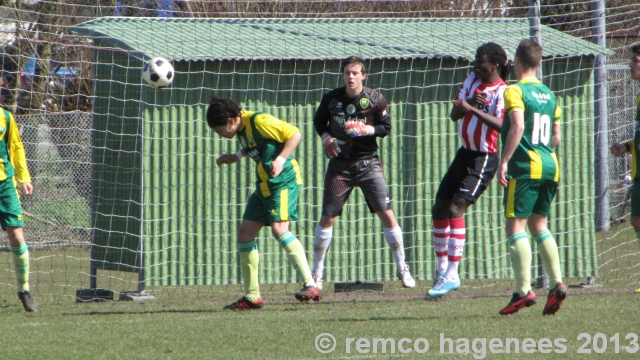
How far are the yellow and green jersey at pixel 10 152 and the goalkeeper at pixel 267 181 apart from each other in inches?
71.4

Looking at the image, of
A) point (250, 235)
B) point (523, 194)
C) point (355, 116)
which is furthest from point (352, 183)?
point (523, 194)

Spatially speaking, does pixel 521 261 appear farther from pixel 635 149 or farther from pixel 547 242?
pixel 635 149

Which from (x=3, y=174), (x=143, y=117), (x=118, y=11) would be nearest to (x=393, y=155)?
(x=143, y=117)

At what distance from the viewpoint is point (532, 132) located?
610cm

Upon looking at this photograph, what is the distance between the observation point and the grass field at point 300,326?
5.21 m

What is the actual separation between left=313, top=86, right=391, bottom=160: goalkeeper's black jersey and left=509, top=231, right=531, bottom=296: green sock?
1882mm

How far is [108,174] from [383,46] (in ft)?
10.7

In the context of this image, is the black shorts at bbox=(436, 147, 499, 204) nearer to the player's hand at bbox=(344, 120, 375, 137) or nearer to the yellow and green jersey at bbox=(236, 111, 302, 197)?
the player's hand at bbox=(344, 120, 375, 137)

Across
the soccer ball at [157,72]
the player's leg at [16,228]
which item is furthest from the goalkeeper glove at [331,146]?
the player's leg at [16,228]

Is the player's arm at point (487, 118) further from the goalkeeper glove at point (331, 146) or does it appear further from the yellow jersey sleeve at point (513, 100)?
the goalkeeper glove at point (331, 146)

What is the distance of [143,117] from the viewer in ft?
28.3

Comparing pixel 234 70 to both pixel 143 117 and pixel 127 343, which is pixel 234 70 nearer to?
pixel 143 117

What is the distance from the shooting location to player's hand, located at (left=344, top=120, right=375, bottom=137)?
747cm

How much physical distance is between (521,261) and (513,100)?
1.15 metres
